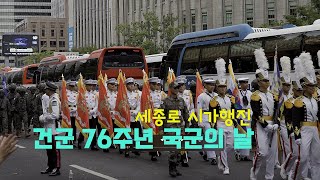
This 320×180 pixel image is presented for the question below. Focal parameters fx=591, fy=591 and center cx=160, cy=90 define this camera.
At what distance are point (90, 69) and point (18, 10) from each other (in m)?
172

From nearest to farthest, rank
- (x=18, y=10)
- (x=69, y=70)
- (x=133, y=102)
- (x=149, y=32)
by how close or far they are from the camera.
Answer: (x=133, y=102) < (x=69, y=70) < (x=149, y=32) < (x=18, y=10)

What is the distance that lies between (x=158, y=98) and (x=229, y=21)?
150 ft

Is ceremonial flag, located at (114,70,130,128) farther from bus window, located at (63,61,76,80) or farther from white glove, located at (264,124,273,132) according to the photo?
bus window, located at (63,61,76,80)

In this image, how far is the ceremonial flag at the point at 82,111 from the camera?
15867 mm

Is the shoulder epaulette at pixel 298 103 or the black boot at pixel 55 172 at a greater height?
the shoulder epaulette at pixel 298 103

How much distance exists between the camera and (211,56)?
22.3 metres

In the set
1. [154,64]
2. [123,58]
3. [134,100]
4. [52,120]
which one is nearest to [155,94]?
[134,100]

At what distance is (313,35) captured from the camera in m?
17.3

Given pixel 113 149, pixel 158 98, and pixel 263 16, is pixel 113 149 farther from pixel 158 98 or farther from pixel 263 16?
pixel 263 16

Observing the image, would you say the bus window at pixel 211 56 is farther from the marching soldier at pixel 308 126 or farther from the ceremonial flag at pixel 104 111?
the marching soldier at pixel 308 126

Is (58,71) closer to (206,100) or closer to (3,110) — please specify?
(3,110)

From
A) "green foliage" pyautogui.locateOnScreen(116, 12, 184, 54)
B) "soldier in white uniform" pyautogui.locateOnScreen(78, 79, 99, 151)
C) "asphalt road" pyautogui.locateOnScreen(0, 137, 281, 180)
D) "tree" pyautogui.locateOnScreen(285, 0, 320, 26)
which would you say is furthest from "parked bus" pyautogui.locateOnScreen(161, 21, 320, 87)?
"green foliage" pyautogui.locateOnScreen(116, 12, 184, 54)

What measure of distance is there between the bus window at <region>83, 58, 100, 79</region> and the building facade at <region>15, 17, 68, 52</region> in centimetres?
13641

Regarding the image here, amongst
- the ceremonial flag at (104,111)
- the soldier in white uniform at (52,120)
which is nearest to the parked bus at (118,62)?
the ceremonial flag at (104,111)
